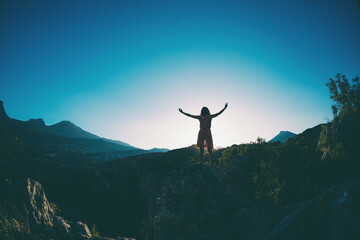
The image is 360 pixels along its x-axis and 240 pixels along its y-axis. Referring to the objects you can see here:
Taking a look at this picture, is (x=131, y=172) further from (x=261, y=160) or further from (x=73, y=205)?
(x=261, y=160)

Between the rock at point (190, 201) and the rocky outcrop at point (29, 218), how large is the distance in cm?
323

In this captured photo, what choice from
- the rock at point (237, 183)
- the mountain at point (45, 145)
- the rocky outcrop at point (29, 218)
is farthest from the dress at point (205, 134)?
the mountain at point (45, 145)

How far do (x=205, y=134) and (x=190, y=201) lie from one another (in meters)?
4.86

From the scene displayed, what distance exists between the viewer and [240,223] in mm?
7680

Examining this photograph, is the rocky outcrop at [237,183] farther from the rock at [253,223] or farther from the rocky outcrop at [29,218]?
the rocky outcrop at [29,218]

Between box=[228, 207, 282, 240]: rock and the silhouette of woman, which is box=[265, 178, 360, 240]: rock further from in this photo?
the silhouette of woman

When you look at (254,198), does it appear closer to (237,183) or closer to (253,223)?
(237,183)

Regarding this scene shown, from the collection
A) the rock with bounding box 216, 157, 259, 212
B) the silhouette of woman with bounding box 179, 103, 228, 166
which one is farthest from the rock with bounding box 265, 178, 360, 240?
the silhouette of woman with bounding box 179, 103, 228, 166

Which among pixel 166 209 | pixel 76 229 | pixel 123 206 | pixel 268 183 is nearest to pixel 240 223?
pixel 268 183

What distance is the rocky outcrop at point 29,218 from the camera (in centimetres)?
529

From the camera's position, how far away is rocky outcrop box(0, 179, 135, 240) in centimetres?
529

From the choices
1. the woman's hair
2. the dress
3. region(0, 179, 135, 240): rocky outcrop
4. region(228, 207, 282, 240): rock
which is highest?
the woman's hair

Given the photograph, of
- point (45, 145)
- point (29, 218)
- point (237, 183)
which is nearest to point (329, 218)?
point (237, 183)

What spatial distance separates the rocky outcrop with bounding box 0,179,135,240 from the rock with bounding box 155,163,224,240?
127 inches
